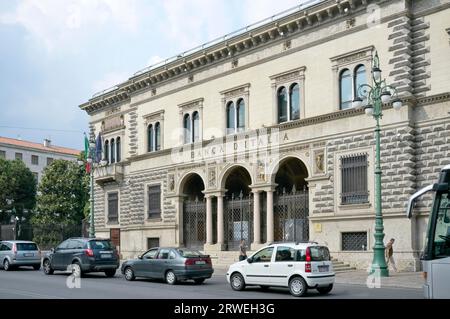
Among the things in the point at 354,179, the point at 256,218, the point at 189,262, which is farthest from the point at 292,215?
the point at 189,262

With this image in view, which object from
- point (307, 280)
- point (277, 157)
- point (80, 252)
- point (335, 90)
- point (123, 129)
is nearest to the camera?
point (307, 280)

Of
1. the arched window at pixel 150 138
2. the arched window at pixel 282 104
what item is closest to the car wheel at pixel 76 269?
the arched window at pixel 282 104

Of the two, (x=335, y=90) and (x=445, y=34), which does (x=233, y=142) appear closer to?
(x=335, y=90)

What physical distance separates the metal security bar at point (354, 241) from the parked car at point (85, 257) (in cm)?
1110

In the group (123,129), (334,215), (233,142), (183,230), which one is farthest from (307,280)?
(123,129)

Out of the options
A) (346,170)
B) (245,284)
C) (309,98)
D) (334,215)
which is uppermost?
(309,98)

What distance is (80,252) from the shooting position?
26156 millimetres

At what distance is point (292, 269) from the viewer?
63.0 ft

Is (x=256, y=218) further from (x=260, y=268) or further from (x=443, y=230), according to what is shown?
(x=443, y=230)

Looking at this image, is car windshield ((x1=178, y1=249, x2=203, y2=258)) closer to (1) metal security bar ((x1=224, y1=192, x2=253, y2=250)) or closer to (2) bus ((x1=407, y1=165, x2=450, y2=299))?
(2) bus ((x1=407, y1=165, x2=450, y2=299))

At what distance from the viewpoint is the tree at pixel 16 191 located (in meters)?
70.6

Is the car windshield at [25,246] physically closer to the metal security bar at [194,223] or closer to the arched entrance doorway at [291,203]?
the metal security bar at [194,223]

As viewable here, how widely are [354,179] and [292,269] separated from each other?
1167cm
